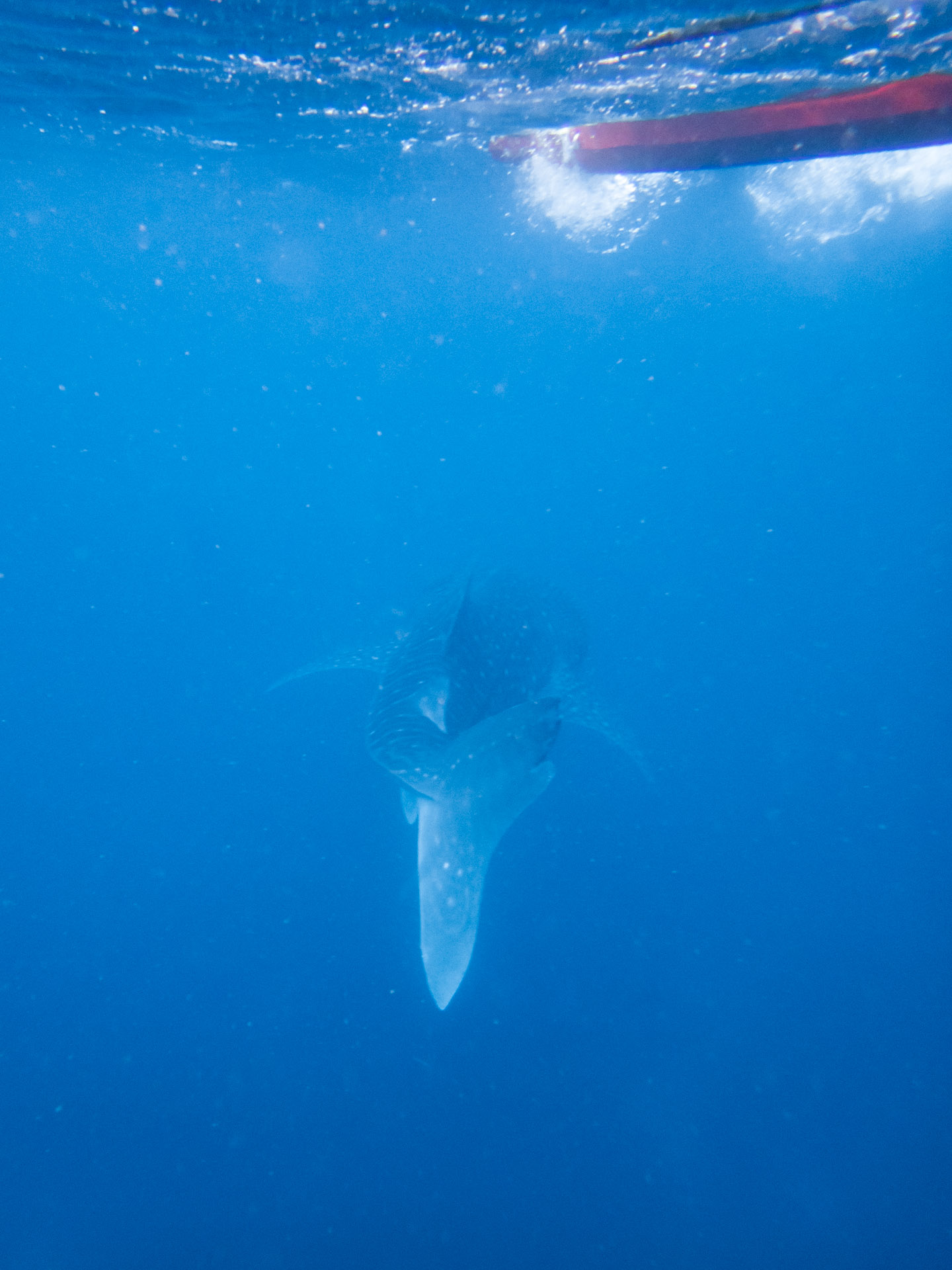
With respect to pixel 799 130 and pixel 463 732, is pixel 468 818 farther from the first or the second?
pixel 799 130

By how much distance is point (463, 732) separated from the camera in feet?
14.1

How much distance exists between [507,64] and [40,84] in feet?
21.8

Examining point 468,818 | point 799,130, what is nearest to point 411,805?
point 468,818

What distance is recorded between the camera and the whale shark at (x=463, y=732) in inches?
127

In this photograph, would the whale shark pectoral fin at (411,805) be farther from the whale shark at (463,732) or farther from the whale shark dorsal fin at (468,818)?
the whale shark dorsal fin at (468,818)

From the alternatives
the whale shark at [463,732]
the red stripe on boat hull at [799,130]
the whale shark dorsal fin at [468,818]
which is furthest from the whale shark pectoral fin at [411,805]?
the red stripe on boat hull at [799,130]

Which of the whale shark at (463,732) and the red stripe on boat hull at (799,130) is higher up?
the red stripe on boat hull at (799,130)

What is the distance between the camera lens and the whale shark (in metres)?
3.22

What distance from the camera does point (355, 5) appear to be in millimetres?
5922

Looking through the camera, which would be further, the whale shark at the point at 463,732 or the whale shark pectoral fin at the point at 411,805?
the whale shark pectoral fin at the point at 411,805

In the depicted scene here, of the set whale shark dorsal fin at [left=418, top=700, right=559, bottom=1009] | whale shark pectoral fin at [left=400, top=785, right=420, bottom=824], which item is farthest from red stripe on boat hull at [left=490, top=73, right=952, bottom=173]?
whale shark pectoral fin at [left=400, top=785, right=420, bottom=824]

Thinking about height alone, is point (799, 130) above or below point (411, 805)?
above

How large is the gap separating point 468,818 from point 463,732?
3.04 ft

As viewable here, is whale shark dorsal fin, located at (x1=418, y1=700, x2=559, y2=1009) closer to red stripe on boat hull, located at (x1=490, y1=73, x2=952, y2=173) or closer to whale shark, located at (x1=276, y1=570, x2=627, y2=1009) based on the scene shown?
whale shark, located at (x1=276, y1=570, x2=627, y2=1009)
